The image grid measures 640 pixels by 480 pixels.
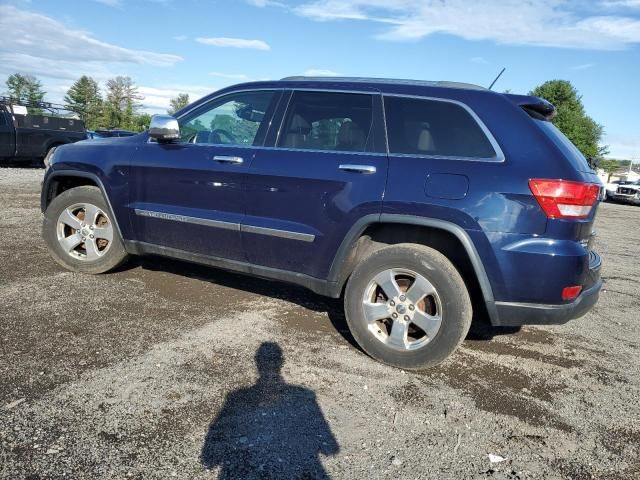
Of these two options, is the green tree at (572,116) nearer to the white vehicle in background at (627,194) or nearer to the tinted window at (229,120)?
the white vehicle in background at (627,194)

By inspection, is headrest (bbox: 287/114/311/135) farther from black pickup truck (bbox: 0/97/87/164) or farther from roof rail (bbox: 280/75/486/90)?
black pickup truck (bbox: 0/97/87/164)

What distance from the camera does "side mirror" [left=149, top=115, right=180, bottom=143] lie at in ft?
13.4

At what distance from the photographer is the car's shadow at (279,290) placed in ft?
13.8

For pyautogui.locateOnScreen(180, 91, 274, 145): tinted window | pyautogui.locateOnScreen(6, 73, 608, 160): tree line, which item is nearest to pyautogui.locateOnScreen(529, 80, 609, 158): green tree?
pyautogui.locateOnScreen(6, 73, 608, 160): tree line

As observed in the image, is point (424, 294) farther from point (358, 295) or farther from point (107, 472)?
point (107, 472)

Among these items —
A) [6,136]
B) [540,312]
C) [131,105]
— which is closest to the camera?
[540,312]

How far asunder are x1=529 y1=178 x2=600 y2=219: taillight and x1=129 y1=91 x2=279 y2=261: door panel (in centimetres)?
207

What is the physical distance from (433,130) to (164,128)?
2164 millimetres

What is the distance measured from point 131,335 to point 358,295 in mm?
1645

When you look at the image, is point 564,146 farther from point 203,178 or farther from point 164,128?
point 164,128

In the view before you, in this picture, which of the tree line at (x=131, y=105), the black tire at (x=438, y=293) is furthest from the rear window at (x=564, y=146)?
the tree line at (x=131, y=105)

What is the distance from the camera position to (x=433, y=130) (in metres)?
3.40

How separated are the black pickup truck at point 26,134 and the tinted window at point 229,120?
48.9 feet

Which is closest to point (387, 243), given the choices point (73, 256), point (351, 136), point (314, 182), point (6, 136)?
point (314, 182)
